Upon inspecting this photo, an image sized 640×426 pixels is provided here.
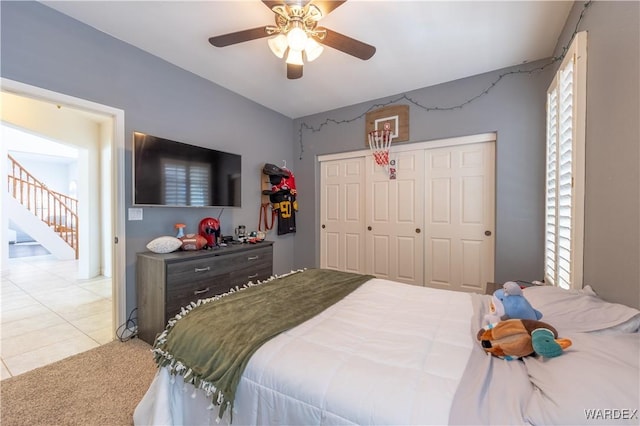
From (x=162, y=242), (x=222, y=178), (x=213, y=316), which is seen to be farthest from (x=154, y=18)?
(x=213, y=316)

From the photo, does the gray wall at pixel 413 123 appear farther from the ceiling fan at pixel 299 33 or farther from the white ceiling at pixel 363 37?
the ceiling fan at pixel 299 33

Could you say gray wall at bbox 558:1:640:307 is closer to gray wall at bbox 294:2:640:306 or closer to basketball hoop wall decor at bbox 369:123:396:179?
gray wall at bbox 294:2:640:306

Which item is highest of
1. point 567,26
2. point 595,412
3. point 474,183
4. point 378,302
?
point 567,26

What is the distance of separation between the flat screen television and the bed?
57.1 inches

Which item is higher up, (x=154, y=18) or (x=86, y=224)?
(x=154, y=18)

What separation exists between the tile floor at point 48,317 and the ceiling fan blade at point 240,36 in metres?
2.74

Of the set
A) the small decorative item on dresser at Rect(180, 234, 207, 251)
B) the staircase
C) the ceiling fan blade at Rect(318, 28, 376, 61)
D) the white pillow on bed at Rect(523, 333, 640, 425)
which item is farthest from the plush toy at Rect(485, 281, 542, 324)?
the staircase

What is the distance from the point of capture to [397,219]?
11.6 ft

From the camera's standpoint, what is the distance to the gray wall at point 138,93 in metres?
1.91

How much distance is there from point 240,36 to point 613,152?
2.32 metres

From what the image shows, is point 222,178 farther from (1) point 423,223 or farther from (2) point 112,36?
(1) point 423,223

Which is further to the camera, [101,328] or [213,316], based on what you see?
[101,328]

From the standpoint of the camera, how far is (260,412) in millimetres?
978

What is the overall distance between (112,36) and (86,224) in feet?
10.4
